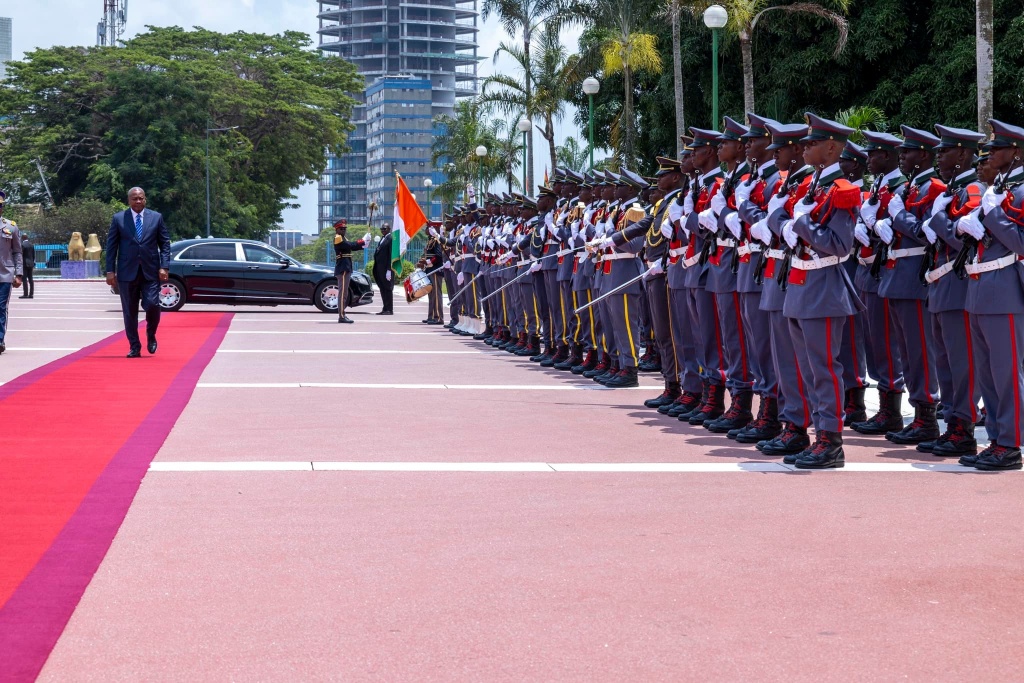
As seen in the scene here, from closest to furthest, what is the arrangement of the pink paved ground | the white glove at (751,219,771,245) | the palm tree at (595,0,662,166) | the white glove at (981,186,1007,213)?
the pink paved ground < the white glove at (981,186,1007,213) < the white glove at (751,219,771,245) < the palm tree at (595,0,662,166)

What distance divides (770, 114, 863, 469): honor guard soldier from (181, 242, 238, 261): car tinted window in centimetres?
2115

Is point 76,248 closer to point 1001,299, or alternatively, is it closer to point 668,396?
point 668,396

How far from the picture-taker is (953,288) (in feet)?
30.0

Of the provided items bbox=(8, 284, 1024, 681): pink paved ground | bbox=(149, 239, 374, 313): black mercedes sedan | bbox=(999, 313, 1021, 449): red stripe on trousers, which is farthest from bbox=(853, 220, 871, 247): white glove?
Answer: bbox=(149, 239, 374, 313): black mercedes sedan

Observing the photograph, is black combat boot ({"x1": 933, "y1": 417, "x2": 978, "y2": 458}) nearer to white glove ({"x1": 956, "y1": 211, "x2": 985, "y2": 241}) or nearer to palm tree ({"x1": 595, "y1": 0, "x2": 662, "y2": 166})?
white glove ({"x1": 956, "y1": 211, "x2": 985, "y2": 241})

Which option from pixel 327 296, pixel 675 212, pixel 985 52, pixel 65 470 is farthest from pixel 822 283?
pixel 327 296

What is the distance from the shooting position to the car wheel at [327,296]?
2906cm

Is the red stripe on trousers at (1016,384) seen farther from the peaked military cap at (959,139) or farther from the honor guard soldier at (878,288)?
the honor guard soldier at (878,288)

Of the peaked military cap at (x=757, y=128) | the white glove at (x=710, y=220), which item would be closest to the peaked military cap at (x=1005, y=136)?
the peaked military cap at (x=757, y=128)

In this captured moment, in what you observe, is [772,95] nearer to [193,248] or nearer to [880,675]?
[193,248]

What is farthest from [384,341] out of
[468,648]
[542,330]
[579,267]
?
[468,648]

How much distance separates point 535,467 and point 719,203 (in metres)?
2.66

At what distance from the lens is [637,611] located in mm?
5316

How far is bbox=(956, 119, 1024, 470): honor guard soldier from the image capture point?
855 cm
